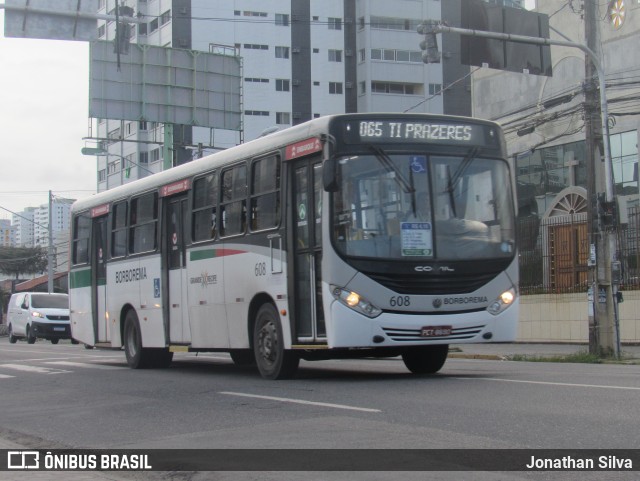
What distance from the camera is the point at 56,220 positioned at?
113m

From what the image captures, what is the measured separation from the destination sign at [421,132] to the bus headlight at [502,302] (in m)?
2.00

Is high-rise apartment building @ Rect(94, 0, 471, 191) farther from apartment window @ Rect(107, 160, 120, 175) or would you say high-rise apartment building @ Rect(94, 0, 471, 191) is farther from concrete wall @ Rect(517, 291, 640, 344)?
concrete wall @ Rect(517, 291, 640, 344)

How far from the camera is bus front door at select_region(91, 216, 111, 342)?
64.6 ft

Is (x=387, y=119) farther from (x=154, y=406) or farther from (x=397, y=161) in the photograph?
(x=154, y=406)

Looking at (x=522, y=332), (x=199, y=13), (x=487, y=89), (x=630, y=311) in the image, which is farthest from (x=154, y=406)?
(x=199, y=13)

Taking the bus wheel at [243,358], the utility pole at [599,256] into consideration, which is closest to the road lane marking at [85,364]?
the bus wheel at [243,358]

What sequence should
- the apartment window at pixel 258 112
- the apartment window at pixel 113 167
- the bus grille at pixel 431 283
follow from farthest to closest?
the apartment window at pixel 113 167 → the apartment window at pixel 258 112 → the bus grille at pixel 431 283

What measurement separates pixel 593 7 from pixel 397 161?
9.55m

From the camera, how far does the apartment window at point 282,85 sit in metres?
72.9

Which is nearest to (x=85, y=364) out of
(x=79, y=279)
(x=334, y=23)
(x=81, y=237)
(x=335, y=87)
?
(x=79, y=279)

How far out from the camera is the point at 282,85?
73125 millimetres

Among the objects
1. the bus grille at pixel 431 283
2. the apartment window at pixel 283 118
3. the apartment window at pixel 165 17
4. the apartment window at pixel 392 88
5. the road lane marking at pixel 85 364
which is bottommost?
the road lane marking at pixel 85 364

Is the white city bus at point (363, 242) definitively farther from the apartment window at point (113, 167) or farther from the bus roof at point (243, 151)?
the apartment window at point (113, 167)

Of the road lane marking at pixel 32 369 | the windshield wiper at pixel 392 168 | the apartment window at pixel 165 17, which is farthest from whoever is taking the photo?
the apartment window at pixel 165 17
